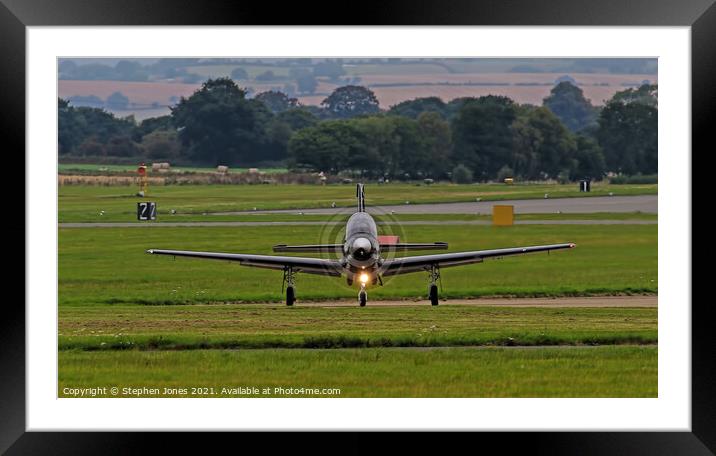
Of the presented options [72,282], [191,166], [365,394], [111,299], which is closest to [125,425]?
[365,394]

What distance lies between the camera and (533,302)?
30000 mm

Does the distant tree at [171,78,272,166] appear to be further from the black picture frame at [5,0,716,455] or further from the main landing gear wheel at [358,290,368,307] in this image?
the black picture frame at [5,0,716,455]

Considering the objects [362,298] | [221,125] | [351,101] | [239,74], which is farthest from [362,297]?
[351,101]

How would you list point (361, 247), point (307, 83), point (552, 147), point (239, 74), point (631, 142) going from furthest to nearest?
point (307, 83) → point (239, 74) → point (631, 142) → point (552, 147) → point (361, 247)

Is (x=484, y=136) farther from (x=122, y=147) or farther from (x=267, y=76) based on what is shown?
(x=122, y=147)

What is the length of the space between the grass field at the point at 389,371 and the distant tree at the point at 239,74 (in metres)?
38.8

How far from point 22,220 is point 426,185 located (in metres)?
37.2

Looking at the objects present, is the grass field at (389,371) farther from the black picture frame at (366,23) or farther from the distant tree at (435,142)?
the distant tree at (435,142)

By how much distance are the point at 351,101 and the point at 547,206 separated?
14221 millimetres

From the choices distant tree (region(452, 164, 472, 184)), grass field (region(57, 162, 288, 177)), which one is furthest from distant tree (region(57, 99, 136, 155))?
distant tree (region(452, 164, 472, 184))

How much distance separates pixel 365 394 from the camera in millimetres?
16812

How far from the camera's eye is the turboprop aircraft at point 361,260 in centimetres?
2834


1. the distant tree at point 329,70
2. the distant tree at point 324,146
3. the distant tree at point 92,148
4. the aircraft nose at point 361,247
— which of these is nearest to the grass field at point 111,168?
the distant tree at point 92,148

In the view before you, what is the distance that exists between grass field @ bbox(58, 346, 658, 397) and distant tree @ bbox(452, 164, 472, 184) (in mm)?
28613
